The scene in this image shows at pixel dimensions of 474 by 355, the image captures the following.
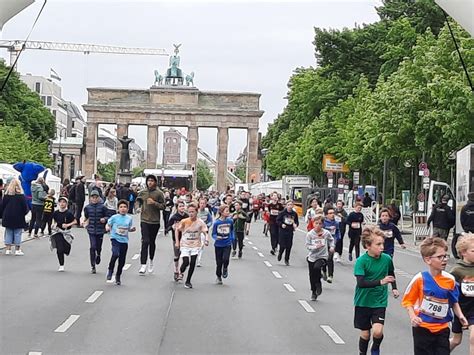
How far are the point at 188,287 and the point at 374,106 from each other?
2938 cm

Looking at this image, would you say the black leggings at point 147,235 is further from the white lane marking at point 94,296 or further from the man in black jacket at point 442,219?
the man in black jacket at point 442,219

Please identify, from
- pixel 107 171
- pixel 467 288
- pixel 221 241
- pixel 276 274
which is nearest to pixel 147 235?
pixel 221 241

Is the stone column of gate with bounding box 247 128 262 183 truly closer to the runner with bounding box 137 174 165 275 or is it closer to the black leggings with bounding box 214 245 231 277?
the runner with bounding box 137 174 165 275

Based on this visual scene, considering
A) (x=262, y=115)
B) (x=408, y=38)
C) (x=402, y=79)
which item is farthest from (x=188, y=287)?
(x=262, y=115)

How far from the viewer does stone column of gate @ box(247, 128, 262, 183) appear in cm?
12399

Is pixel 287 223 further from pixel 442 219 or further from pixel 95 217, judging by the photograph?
pixel 442 219

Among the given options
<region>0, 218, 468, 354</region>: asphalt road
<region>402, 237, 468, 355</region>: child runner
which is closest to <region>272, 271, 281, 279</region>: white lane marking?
<region>0, 218, 468, 354</region>: asphalt road

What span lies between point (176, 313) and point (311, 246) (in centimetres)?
309

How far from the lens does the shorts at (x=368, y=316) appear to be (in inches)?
385

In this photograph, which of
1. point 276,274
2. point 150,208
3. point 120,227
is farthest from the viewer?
point 276,274

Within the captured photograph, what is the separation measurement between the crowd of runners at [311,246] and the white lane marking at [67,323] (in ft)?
12.2

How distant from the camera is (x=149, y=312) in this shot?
13.7 m

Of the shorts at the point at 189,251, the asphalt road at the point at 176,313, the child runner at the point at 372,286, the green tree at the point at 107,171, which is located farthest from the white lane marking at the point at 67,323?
the green tree at the point at 107,171

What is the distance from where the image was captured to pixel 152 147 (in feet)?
409
